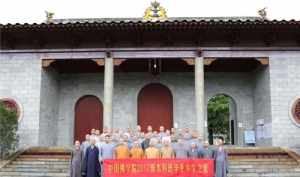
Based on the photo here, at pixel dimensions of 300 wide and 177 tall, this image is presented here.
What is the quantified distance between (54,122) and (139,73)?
4655 mm

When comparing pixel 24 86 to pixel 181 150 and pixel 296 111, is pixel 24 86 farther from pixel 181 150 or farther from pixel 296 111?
pixel 296 111

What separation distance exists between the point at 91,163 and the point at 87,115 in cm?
924

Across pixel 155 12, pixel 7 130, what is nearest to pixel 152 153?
pixel 7 130

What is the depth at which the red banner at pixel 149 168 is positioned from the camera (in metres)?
10.8

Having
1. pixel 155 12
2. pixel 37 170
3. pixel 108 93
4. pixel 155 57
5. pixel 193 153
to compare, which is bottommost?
pixel 37 170

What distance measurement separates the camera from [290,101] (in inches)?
667

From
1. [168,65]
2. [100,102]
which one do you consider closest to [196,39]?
[168,65]

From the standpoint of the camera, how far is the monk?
37.8ft

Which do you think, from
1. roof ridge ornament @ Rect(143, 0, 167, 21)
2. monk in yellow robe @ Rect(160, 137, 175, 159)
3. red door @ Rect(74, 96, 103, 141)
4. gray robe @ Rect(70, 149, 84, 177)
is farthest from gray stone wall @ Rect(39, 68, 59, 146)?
monk in yellow robe @ Rect(160, 137, 175, 159)

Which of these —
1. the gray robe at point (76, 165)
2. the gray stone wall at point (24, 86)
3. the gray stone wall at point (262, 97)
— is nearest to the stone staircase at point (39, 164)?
the gray stone wall at point (24, 86)

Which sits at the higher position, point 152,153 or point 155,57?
point 155,57

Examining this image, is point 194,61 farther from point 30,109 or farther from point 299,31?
point 30,109

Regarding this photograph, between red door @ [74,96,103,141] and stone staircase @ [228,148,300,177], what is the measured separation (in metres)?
7.46

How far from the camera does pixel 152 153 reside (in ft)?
38.3
